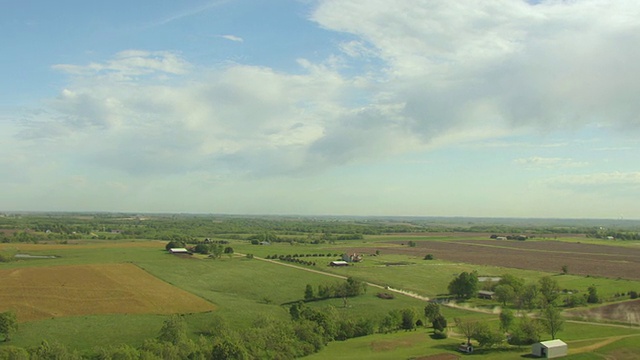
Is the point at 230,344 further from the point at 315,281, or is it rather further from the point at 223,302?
the point at 315,281

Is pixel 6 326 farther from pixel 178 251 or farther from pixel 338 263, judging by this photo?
pixel 178 251

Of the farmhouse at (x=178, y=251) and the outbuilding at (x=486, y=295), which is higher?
the farmhouse at (x=178, y=251)

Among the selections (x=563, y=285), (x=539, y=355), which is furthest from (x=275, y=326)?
(x=563, y=285)

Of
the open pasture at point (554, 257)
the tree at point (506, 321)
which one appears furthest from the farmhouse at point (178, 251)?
the tree at point (506, 321)

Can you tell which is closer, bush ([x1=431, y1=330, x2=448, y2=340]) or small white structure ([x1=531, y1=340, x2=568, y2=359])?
small white structure ([x1=531, y1=340, x2=568, y2=359])

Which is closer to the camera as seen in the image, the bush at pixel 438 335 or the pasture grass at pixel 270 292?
the pasture grass at pixel 270 292

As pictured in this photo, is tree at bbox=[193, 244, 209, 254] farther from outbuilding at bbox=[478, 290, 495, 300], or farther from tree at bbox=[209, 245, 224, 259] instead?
outbuilding at bbox=[478, 290, 495, 300]

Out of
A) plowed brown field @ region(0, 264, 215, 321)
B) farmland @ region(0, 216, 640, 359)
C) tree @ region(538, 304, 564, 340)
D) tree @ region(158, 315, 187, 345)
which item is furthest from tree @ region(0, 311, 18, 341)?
tree @ region(538, 304, 564, 340)

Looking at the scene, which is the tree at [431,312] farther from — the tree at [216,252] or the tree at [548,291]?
the tree at [216,252]
